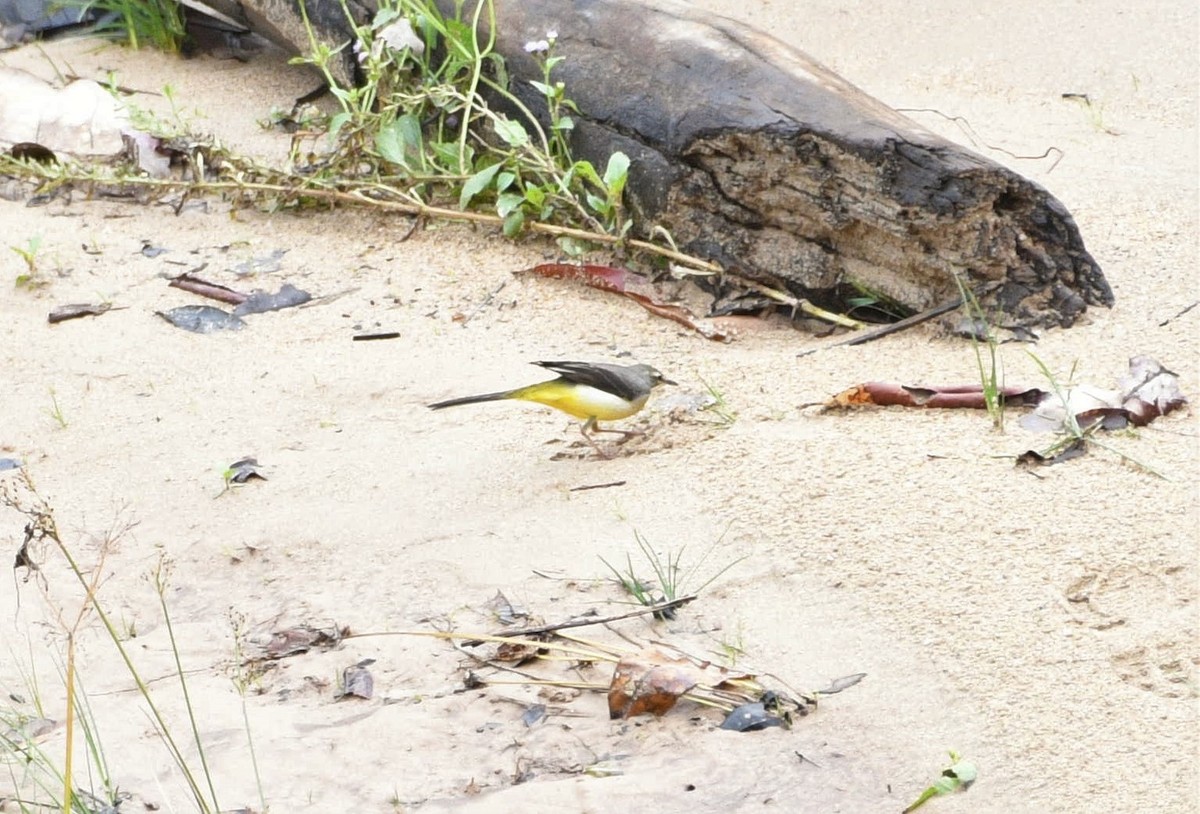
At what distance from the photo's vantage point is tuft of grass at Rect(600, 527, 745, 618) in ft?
9.99

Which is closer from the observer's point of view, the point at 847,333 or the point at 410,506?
the point at 410,506

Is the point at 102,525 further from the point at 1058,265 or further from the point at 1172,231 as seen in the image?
the point at 1172,231

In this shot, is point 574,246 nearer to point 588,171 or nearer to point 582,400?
point 588,171

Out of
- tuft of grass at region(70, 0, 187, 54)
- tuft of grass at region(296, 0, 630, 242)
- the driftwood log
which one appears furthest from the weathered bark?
tuft of grass at region(70, 0, 187, 54)

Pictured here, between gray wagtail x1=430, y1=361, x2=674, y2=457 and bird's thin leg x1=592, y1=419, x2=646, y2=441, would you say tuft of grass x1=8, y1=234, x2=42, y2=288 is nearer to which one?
gray wagtail x1=430, y1=361, x2=674, y2=457

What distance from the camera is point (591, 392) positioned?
3.78 metres

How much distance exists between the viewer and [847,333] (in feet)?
14.3

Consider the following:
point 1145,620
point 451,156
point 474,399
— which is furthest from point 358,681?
point 451,156

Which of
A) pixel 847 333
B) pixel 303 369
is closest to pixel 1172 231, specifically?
pixel 847 333

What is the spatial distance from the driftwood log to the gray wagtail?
0.87 m

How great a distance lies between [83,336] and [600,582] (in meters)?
2.41

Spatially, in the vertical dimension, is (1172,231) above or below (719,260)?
above

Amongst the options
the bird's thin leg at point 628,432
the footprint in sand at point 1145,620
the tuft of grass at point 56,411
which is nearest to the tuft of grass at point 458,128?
the bird's thin leg at point 628,432

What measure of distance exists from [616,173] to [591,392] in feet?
3.64
